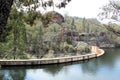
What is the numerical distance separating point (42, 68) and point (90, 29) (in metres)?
34.0

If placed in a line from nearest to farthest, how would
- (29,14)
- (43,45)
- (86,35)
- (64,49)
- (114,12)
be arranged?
(114,12), (29,14), (43,45), (64,49), (86,35)

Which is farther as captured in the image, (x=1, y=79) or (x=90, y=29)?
(x=90, y=29)

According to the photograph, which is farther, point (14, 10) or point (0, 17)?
point (14, 10)

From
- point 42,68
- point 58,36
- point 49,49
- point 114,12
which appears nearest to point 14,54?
point 42,68

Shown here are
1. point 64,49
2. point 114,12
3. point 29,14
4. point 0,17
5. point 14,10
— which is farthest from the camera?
point 64,49

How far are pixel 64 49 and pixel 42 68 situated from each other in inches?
404

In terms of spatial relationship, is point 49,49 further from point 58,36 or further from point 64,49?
point 58,36

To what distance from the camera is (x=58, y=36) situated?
117 feet

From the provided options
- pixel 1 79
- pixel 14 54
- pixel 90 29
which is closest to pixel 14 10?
pixel 1 79

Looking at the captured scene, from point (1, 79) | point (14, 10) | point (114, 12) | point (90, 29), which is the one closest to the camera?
point (114, 12)

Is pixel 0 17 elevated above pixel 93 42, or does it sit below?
above

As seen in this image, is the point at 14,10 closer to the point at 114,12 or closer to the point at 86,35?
the point at 114,12

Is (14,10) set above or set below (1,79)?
above

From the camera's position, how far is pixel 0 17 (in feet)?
7.06
